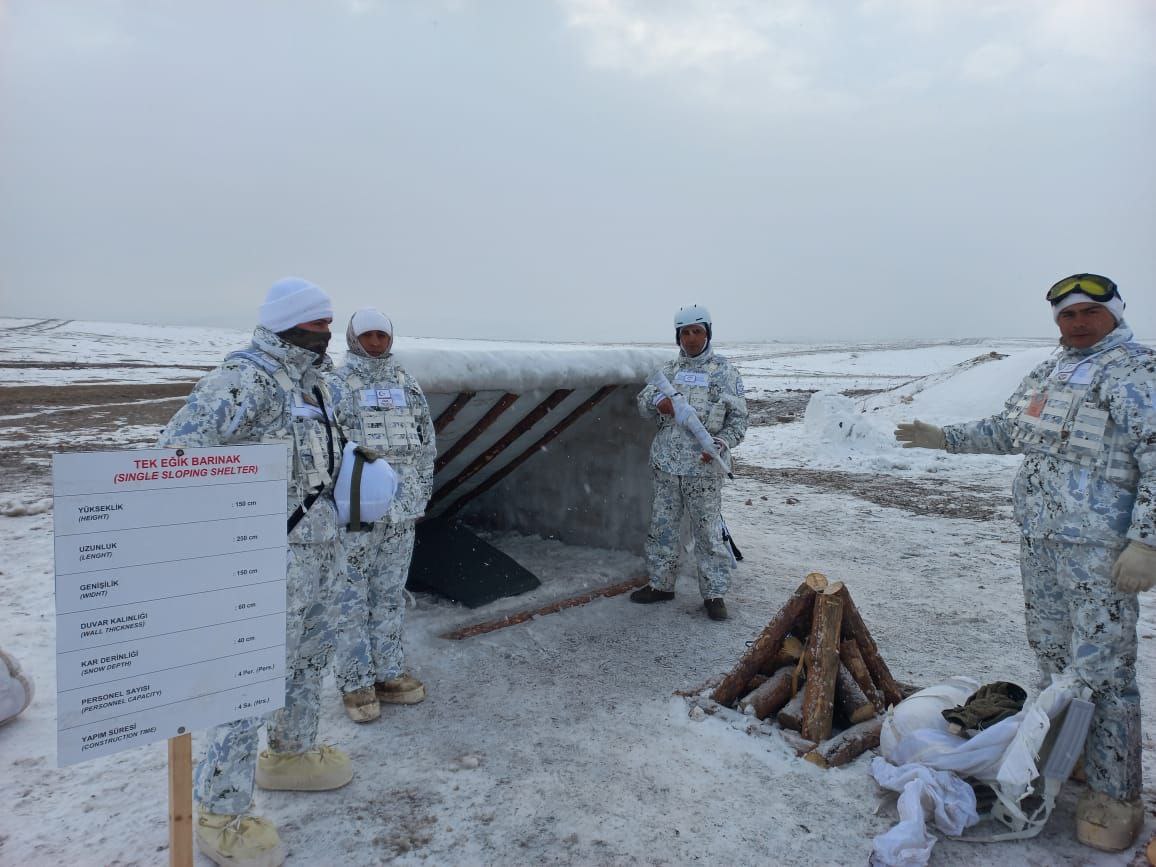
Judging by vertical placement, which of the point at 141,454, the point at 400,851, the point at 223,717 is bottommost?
the point at 400,851

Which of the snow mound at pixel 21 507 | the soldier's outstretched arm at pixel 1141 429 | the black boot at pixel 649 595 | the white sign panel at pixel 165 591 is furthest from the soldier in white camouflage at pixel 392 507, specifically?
the snow mound at pixel 21 507

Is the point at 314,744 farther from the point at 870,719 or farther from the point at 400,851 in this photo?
the point at 870,719

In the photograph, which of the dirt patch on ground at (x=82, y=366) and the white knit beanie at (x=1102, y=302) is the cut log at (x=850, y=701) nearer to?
the white knit beanie at (x=1102, y=302)

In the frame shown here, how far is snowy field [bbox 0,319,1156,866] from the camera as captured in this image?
2.61m

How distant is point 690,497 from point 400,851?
283cm

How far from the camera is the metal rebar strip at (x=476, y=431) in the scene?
4.98m

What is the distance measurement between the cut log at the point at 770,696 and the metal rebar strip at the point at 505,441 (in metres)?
2.28

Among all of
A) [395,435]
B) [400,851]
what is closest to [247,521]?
[400,851]

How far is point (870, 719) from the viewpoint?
11.2 feet

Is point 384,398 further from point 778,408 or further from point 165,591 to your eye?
point 778,408

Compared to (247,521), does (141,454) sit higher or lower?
higher

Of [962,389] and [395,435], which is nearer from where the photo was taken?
[395,435]

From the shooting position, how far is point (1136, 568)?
2.45 m

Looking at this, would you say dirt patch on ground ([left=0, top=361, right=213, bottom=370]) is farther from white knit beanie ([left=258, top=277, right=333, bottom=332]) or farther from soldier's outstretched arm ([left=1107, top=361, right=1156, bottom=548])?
soldier's outstretched arm ([left=1107, top=361, right=1156, bottom=548])
